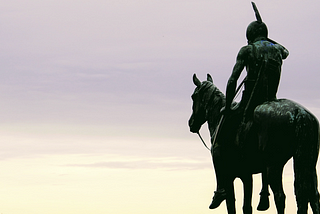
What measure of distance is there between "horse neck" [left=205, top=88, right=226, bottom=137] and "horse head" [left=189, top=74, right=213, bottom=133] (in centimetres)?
18

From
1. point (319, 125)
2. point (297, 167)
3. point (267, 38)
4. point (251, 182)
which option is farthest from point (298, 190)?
point (267, 38)

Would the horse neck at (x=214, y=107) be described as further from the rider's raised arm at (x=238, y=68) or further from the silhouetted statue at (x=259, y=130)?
the rider's raised arm at (x=238, y=68)

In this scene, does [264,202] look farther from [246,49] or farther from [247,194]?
[246,49]

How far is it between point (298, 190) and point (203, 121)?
175 inches

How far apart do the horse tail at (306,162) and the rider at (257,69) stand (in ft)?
4.46

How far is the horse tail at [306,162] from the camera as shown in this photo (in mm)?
15430

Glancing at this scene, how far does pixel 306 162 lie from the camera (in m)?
15.5

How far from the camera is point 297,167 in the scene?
1555 centimetres

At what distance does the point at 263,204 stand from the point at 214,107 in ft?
9.18

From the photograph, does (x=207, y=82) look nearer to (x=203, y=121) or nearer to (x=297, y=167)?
(x=203, y=121)

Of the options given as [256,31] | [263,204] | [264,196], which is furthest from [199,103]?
[263,204]

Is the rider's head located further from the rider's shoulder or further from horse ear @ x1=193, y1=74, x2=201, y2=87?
horse ear @ x1=193, y1=74, x2=201, y2=87

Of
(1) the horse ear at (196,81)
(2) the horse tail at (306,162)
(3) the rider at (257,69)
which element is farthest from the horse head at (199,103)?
(2) the horse tail at (306,162)

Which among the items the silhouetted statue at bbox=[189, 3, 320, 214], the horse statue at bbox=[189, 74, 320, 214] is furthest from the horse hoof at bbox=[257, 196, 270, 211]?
the horse statue at bbox=[189, 74, 320, 214]
